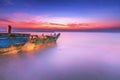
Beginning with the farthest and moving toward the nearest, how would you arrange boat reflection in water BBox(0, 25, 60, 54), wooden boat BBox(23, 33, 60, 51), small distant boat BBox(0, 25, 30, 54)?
wooden boat BBox(23, 33, 60, 51) → boat reflection in water BBox(0, 25, 60, 54) → small distant boat BBox(0, 25, 30, 54)

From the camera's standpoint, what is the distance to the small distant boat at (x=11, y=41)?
12.5 m

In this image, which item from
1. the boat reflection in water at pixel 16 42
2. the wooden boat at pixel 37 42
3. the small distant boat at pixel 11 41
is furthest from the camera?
the wooden boat at pixel 37 42

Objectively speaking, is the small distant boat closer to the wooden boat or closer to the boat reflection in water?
the boat reflection in water

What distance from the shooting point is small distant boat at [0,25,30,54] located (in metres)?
12.5

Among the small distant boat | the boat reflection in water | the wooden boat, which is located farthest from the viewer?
the wooden boat

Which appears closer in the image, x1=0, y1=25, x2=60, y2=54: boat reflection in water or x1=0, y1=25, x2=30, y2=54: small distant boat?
x1=0, y1=25, x2=30, y2=54: small distant boat

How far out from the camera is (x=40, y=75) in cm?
751

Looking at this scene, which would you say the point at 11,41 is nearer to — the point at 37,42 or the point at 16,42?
the point at 16,42

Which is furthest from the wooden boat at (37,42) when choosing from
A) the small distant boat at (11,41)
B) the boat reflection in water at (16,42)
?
the small distant boat at (11,41)

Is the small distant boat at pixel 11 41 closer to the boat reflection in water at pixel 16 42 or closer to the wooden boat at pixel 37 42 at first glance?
the boat reflection in water at pixel 16 42

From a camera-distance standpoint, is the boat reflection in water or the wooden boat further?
the wooden boat

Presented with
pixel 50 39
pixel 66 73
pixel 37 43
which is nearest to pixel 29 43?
pixel 37 43

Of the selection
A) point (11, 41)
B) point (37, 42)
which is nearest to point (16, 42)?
point (11, 41)

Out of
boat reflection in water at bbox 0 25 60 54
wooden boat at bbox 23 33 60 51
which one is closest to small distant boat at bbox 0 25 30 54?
boat reflection in water at bbox 0 25 60 54
